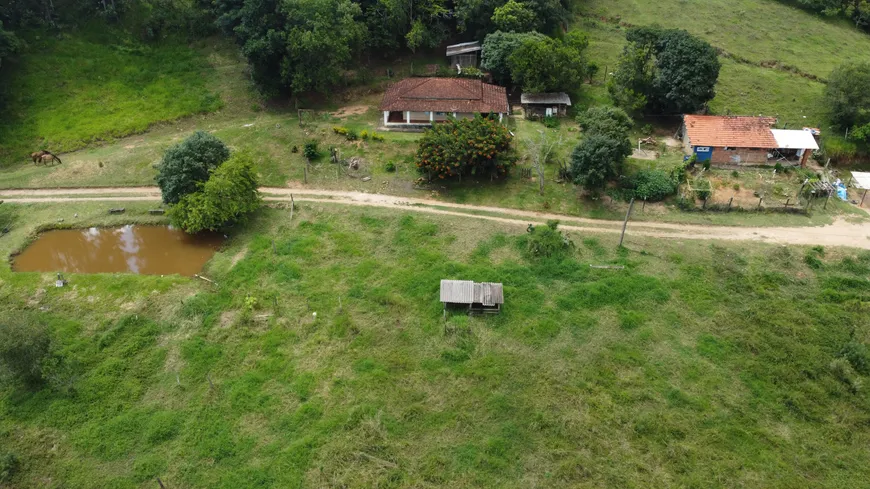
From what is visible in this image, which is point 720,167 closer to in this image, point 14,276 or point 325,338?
point 325,338

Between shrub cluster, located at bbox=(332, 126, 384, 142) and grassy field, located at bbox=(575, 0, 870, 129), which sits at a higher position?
grassy field, located at bbox=(575, 0, 870, 129)

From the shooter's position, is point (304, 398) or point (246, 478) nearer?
point (246, 478)

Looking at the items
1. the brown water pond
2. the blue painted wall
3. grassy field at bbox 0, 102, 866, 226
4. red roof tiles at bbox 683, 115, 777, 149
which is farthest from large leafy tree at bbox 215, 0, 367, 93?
the blue painted wall

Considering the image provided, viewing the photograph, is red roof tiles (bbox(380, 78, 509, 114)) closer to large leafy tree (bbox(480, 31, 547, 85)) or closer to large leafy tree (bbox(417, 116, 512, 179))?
large leafy tree (bbox(480, 31, 547, 85))

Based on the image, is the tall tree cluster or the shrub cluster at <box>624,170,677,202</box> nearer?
the shrub cluster at <box>624,170,677,202</box>

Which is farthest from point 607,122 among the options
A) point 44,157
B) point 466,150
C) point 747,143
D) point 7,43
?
point 7,43

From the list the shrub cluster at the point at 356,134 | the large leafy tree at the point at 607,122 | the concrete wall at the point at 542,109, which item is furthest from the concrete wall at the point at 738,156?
the shrub cluster at the point at 356,134

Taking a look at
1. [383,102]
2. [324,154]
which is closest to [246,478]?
[324,154]
